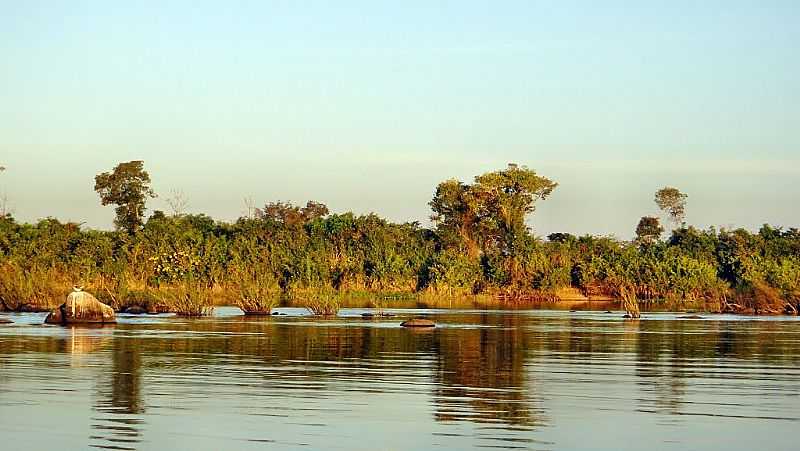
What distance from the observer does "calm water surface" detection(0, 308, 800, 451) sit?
15.1m

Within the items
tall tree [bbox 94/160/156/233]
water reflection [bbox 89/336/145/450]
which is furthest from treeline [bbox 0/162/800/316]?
water reflection [bbox 89/336/145/450]

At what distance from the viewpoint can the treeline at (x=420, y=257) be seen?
59.5 metres

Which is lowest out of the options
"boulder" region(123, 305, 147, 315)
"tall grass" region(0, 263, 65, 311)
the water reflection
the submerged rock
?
the water reflection

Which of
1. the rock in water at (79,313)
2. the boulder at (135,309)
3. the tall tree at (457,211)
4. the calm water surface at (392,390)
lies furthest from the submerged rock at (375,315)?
the tall tree at (457,211)

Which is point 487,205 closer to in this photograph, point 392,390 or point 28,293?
point 28,293

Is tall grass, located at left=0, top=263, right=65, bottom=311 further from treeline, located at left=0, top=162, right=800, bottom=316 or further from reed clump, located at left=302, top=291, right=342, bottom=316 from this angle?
reed clump, located at left=302, top=291, right=342, bottom=316

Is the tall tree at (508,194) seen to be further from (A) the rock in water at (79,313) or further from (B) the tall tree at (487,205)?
(A) the rock in water at (79,313)

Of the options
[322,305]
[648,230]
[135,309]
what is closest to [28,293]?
[135,309]

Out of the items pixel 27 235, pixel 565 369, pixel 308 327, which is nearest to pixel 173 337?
pixel 308 327

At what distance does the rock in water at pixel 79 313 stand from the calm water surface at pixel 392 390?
284 centimetres

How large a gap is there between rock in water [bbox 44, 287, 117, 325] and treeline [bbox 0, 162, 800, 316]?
11687mm

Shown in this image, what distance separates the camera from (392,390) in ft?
65.7

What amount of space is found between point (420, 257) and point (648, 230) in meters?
34.6

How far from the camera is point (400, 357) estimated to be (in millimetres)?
26641
